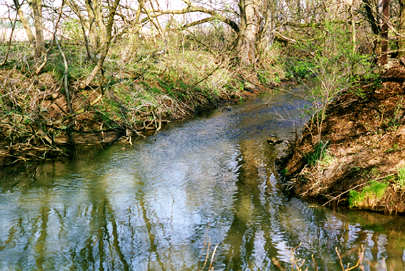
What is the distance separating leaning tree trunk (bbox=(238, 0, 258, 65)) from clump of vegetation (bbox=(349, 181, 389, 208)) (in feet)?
41.4

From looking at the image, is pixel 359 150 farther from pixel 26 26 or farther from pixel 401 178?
pixel 26 26

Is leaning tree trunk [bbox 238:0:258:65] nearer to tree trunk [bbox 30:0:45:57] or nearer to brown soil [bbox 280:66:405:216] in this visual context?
tree trunk [bbox 30:0:45:57]

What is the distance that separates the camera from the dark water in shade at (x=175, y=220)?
5543mm

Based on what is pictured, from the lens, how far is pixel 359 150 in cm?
775

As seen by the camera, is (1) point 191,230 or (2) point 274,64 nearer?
(1) point 191,230

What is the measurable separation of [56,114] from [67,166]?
2475 millimetres

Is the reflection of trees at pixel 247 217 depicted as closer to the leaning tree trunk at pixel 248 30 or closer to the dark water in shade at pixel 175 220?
the dark water in shade at pixel 175 220

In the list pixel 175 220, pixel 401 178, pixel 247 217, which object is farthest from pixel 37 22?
pixel 401 178

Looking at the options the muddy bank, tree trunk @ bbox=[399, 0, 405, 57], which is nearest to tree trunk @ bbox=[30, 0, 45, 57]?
the muddy bank

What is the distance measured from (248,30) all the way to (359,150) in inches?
508

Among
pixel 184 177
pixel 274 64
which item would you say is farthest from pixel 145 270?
pixel 274 64

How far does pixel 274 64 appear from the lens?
66.8 feet

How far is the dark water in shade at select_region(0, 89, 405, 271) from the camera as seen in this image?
5543 millimetres

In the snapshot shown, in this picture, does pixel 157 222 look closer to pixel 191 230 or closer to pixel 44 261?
pixel 191 230
